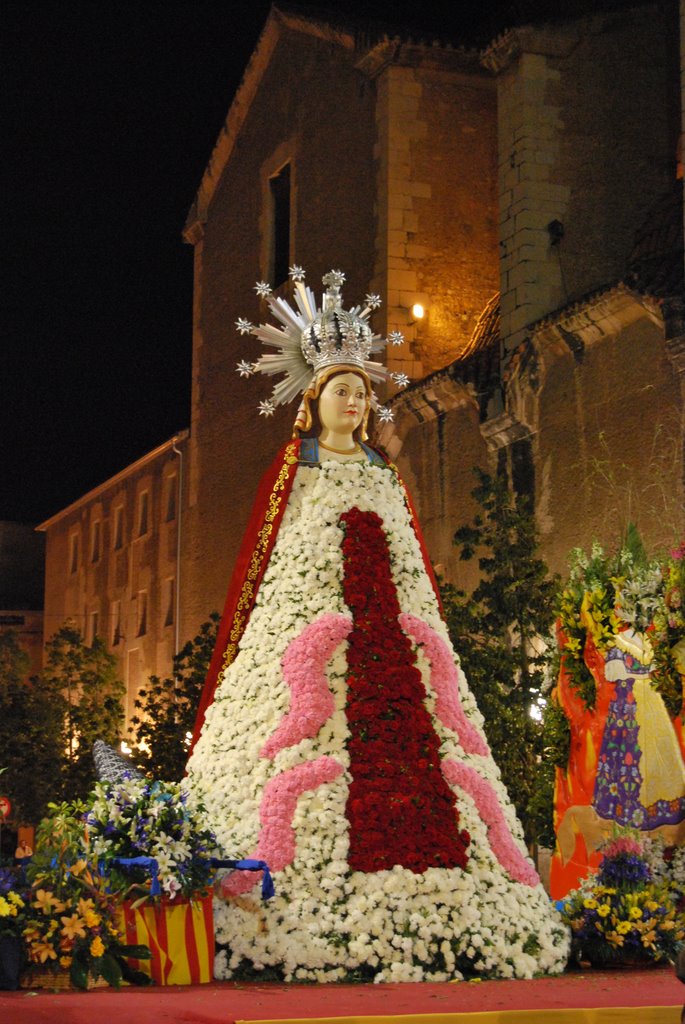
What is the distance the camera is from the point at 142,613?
3462 cm

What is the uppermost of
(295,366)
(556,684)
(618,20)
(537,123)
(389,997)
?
(618,20)

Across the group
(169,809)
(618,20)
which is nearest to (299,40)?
(618,20)

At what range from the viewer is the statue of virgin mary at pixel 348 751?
27.9 ft

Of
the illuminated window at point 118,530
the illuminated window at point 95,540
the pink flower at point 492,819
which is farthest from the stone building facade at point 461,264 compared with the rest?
the pink flower at point 492,819

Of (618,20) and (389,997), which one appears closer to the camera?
(389,997)

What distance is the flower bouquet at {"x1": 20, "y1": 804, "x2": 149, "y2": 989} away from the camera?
26.2 ft

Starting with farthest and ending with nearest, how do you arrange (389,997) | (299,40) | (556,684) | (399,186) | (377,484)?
(299,40) < (399,186) < (556,684) < (377,484) < (389,997)

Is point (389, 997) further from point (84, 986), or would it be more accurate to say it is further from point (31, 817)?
point (31, 817)

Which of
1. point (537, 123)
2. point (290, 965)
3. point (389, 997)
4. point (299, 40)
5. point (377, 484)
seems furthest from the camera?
point (299, 40)

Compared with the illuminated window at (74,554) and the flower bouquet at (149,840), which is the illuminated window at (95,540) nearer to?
the illuminated window at (74,554)

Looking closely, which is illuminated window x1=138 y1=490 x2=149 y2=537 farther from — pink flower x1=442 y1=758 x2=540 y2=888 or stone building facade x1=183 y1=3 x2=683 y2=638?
pink flower x1=442 y1=758 x2=540 y2=888

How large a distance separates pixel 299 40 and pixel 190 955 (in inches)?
903

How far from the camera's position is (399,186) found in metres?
25.0

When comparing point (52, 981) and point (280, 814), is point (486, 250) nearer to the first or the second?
point (280, 814)
